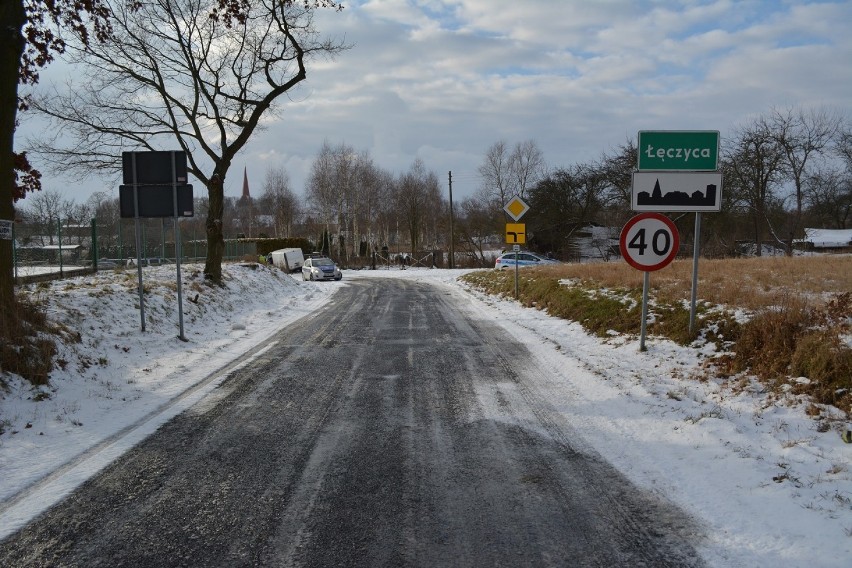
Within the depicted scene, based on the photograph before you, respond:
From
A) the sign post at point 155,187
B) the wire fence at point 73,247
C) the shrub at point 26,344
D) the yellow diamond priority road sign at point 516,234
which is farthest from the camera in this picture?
the yellow diamond priority road sign at point 516,234

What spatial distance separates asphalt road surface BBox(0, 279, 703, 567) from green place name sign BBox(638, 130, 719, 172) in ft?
13.1

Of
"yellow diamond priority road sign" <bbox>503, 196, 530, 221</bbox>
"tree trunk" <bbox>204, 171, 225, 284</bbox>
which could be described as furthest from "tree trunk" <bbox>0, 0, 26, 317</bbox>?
"yellow diamond priority road sign" <bbox>503, 196, 530, 221</bbox>

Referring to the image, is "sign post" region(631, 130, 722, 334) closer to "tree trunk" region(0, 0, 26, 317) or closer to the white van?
"tree trunk" region(0, 0, 26, 317)

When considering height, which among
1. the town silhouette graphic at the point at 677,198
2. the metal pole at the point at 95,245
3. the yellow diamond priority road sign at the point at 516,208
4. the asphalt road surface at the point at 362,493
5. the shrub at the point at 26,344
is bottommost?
the asphalt road surface at the point at 362,493

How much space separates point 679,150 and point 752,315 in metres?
2.61

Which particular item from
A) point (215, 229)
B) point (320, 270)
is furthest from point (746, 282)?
point (320, 270)

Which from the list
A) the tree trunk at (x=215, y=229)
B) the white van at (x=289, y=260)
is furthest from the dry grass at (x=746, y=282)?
the white van at (x=289, y=260)

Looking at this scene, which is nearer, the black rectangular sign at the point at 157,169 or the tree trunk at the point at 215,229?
the black rectangular sign at the point at 157,169

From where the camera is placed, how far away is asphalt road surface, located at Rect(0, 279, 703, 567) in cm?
346

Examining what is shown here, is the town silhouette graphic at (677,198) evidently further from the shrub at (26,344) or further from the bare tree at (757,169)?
the bare tree at (757,169)

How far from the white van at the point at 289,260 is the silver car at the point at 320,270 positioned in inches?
338

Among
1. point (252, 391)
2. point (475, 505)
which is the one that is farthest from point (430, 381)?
point (475, 505)

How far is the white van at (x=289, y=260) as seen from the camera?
45500mm

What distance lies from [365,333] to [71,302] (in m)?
5.40
